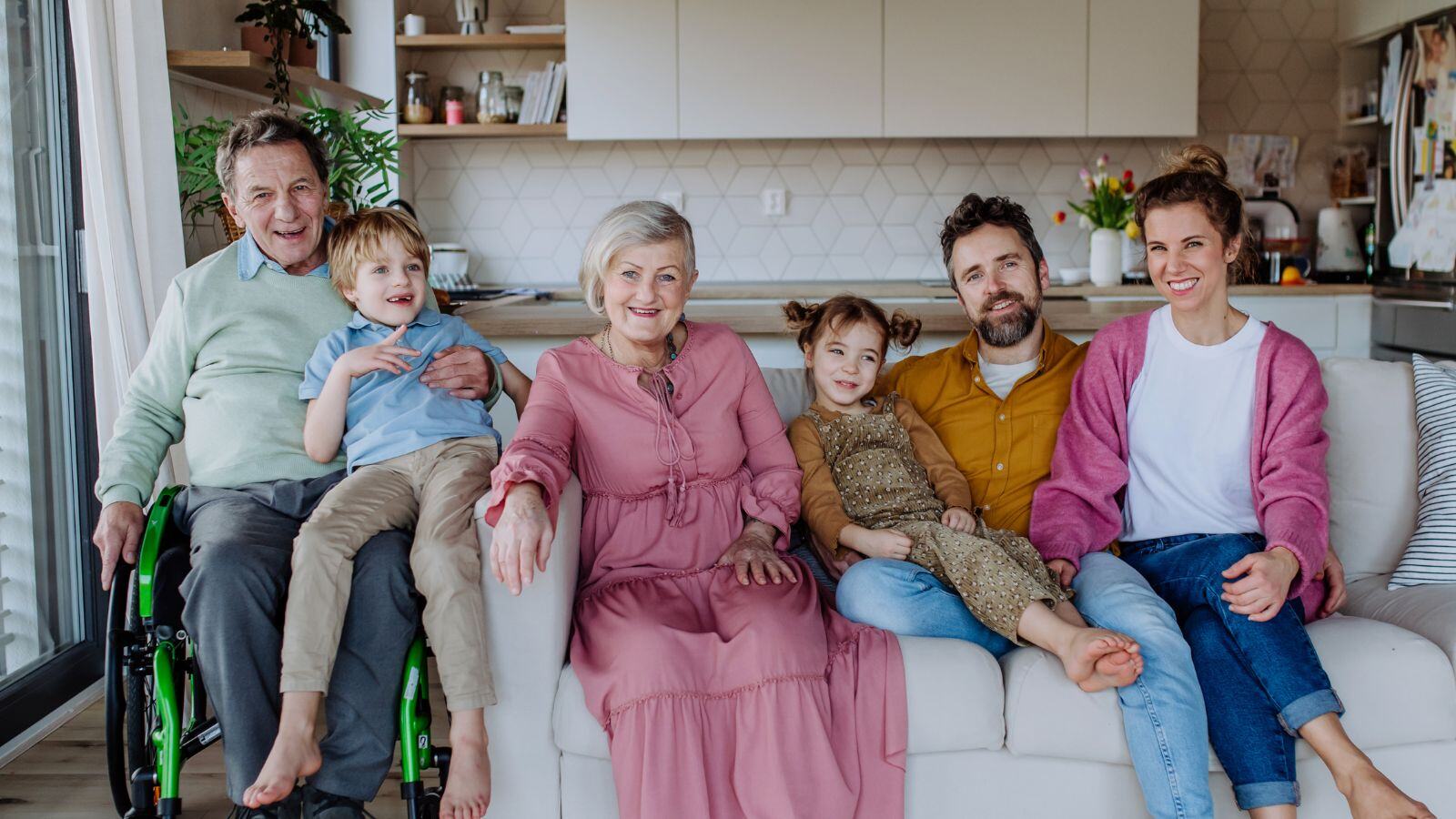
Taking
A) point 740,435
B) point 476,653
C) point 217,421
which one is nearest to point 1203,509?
point 740,435

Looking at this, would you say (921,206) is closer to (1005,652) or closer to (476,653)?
(1005,652)

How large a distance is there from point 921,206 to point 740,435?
2872 millimetres

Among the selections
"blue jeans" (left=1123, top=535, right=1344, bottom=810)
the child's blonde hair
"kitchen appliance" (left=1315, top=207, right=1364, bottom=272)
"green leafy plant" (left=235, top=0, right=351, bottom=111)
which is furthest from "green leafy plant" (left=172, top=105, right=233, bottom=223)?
"kitchen appliance" (left=1315, top=207, right=1364, bottom=272)

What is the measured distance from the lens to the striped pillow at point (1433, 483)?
2113 mm

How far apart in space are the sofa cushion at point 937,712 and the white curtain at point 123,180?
137 cm

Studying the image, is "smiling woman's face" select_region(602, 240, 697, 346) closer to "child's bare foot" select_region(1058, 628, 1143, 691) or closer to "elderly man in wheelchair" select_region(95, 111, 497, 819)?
"elderly man in wheelchair" select_region(95, 111, 497, 819)

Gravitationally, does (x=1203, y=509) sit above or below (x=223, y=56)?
below

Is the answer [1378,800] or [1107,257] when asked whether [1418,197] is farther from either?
[1378,800]

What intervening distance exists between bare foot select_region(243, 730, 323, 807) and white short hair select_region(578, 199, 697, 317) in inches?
34.2

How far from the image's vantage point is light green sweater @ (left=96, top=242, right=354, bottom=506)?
2109mm

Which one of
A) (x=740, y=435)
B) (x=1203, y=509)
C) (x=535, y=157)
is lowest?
(x=1203, y=509)

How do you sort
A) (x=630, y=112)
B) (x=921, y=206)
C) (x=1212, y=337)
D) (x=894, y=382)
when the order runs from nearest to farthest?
(x=1212, y=337) → (x=894, y=382) → (x=630, y=112) → (x=921, y=206)

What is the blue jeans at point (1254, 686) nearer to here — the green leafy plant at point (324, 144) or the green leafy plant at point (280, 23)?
the green leafy plant at point (324, 144)

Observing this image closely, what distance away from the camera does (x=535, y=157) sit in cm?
482
